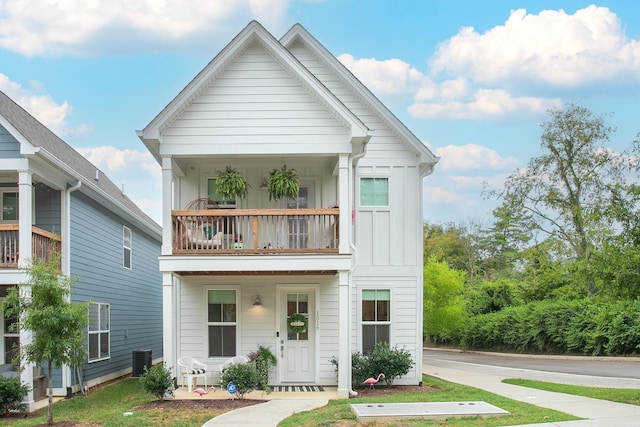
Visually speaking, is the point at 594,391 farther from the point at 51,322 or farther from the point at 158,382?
the point at 51,322

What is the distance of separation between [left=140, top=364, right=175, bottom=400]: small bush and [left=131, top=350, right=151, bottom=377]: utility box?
6997 millimetres

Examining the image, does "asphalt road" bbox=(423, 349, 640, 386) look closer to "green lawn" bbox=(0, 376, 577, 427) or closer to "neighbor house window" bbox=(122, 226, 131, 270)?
"green lawn" bbox=(0, 376, 577, 427)

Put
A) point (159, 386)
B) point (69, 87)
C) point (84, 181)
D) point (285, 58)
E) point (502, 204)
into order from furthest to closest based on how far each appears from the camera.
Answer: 1. point (502, 204)
2. point (69, 87)
3. point (84, 181)
4. point (285, 58)
5. point (159, 386)

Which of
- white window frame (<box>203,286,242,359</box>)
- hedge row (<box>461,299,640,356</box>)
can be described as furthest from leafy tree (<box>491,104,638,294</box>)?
white window frame (<box>203,286,242,359</box>)

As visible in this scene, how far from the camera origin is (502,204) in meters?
39.0

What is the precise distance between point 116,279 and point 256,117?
8384 millimetres

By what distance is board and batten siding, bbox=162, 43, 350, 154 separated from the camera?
49.3 feet

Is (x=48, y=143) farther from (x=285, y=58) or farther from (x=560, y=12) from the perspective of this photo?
(x=560, y=12)

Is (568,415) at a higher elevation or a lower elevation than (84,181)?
lower

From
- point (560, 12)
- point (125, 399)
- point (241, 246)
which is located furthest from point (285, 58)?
point (560, 12)

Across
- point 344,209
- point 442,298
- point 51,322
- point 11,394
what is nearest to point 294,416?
point 51,322

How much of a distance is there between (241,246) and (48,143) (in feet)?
19.4

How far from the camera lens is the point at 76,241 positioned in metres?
17.1

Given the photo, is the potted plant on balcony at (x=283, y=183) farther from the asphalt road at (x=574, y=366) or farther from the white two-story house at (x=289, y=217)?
the asphalt road at (x=574, y=366)
